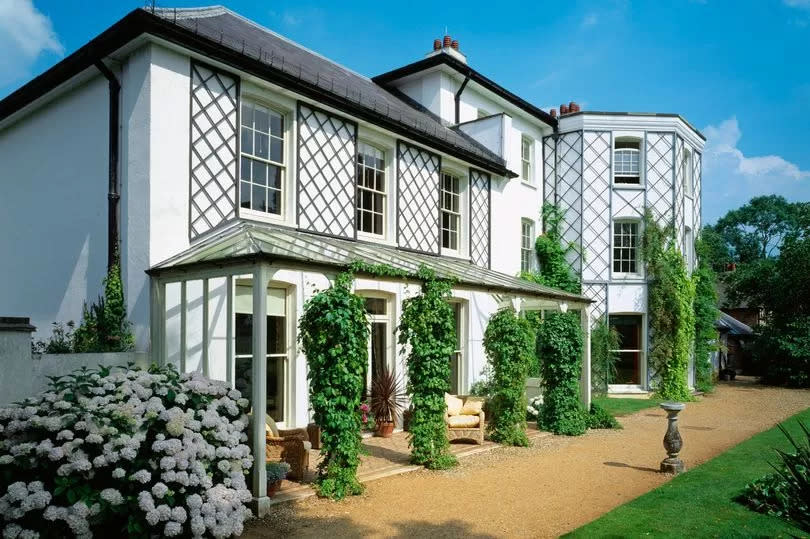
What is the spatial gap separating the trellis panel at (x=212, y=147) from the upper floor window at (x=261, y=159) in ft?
0.94

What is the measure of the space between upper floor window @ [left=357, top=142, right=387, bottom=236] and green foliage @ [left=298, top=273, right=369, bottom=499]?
172 inches

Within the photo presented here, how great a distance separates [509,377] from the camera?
383 inches

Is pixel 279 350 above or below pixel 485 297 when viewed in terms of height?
below

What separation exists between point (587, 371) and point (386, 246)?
16.0 ft

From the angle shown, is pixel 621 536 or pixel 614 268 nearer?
pixel 621 536

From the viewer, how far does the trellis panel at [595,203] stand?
17.4m

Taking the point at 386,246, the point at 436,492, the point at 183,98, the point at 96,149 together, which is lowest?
the point at 436,492

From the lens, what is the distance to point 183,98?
8.13 m

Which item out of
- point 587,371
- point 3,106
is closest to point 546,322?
point 587,371

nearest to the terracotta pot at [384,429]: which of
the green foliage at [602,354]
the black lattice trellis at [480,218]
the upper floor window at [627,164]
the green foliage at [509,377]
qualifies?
the green foliage at [509,377]

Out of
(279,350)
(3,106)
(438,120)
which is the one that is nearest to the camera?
(279,350)

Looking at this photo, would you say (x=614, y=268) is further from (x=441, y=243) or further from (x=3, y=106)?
(x=3, y=106)

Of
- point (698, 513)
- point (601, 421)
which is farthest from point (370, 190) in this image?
point (698, 513)

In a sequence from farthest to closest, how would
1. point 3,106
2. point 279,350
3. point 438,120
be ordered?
1. point 438,120
2. point 3,106
3. point 279,350
